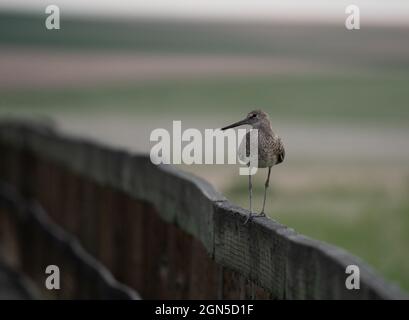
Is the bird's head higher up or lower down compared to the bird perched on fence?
higher up

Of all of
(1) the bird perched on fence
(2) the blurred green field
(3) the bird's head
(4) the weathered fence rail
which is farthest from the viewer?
(2) the blurred green field

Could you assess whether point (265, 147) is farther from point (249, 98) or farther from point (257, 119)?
point (249, 98)

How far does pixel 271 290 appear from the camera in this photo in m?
7.40

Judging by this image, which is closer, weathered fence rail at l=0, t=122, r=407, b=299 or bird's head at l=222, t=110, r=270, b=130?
weathered fence rail at l=0, t=122, r=407, b=299

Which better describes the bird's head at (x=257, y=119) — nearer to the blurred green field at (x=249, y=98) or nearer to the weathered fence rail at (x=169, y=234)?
the weathered fence rail at (x=169, y=234)

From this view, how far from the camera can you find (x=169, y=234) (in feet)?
33.7

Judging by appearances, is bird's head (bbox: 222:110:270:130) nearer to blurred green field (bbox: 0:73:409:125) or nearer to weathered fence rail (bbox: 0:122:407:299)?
weathered fence rail (bbox: 0:122:407:299)

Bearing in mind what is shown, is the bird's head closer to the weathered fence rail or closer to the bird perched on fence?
the bird perched on fence

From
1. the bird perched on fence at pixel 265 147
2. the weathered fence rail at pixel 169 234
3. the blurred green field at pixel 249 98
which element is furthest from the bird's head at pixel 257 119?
the blurred green field at pixel 249 98

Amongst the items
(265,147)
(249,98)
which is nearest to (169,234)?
(265,147)

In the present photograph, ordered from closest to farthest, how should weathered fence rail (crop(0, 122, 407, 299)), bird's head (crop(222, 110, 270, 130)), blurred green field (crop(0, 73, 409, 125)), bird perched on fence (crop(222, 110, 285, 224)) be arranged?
weathered fence rail (crop(0, 122, 407, 299)) < bird perched on fence (crop(222, 110, 285, 224)) < bird's head (crop(222, 110, 270, 130)) < blurred green field (crop(0, 73, 409, 125))

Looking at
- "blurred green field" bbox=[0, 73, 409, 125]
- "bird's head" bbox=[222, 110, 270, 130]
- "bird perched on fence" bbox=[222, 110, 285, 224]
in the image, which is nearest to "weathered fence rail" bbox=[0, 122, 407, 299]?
"bird perched on fence" bbox=[222, 110, 285, 224]

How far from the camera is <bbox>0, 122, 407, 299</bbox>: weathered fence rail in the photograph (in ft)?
22.6

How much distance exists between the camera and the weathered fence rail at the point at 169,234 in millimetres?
6887
